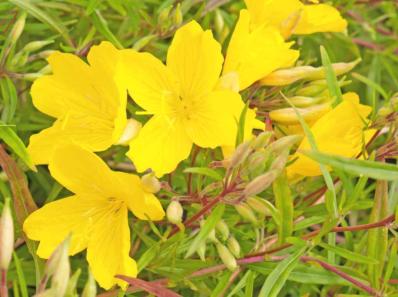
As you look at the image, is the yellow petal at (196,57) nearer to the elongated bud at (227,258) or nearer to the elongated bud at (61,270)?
the elongated bud at (227,258)

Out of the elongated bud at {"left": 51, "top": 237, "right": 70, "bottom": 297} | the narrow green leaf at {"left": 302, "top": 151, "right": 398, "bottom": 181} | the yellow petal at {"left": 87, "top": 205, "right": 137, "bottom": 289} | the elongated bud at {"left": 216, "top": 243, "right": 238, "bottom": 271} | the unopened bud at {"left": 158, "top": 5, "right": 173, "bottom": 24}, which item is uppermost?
the unopened bud at {"left": 158, "top": 5, "right": 173, "bottom": 24}

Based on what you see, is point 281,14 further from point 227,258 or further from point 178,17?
point 227,258

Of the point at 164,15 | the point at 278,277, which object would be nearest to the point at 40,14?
the point at 164,15

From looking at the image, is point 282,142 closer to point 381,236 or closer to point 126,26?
point 381,236

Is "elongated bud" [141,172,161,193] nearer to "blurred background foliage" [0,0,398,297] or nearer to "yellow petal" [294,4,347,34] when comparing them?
"blurred background foliage" [0,0,398,297]

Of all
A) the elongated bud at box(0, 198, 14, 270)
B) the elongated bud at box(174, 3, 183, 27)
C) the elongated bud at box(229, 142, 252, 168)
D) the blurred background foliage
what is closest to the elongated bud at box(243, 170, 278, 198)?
the elongated bud at box(229, 142, 252, 168)

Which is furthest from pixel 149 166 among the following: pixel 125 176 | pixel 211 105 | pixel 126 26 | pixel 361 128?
pixel 126 26
